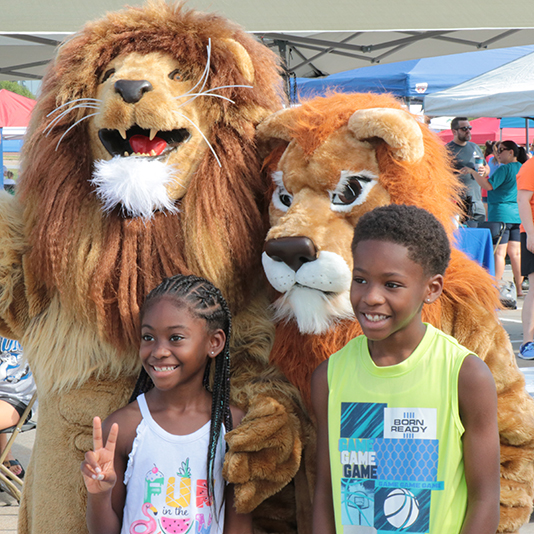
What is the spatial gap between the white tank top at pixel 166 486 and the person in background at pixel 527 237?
4670 millimetres

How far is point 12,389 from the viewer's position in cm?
369

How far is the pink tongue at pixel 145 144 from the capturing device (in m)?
2.18

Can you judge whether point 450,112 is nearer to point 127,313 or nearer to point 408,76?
point 408,76

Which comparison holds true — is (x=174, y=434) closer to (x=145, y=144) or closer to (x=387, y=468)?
(x=387, y=468)

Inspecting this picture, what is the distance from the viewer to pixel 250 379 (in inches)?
84.0

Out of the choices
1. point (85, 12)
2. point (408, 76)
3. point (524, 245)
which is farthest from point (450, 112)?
point (85, 12)

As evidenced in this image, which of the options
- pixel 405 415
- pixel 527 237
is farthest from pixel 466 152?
pixel 405 415

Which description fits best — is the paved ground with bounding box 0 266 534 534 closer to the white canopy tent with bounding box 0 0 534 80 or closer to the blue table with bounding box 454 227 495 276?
the blue table with bounding box 454 227 495 276

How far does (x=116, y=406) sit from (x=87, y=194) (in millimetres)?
711

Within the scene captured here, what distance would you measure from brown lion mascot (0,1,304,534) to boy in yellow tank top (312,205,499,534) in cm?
36

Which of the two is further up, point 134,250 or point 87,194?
point 87,194

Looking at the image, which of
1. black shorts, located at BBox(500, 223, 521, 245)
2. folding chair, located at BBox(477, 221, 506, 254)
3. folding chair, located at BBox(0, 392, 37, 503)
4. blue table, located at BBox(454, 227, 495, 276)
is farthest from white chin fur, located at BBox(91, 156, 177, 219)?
black shorts, located at BBox(500, 223, 521, 245)

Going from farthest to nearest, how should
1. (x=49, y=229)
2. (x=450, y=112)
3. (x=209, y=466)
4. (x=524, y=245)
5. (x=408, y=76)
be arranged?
(x=408, y=76) < (x=450, y=112) < (x=524, y=245) < (x=49, y=229) < (x=209, y=466)

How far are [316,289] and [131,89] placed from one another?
848 mm
